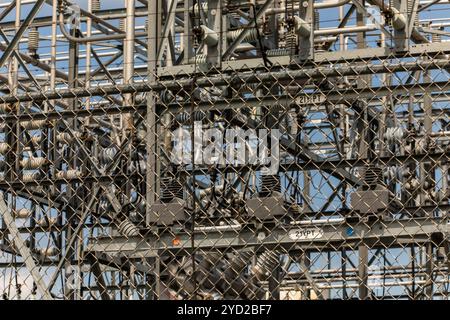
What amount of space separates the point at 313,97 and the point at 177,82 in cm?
135

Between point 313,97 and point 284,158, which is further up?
point 313,97

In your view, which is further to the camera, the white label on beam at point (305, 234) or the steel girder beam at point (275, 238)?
the white label on beam at point (305, 234)

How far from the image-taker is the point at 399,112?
59.2 feet

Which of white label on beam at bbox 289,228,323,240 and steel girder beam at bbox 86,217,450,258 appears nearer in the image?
steel girder beam at bbox 86,217,450,258

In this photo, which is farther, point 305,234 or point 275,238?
point 305,234
